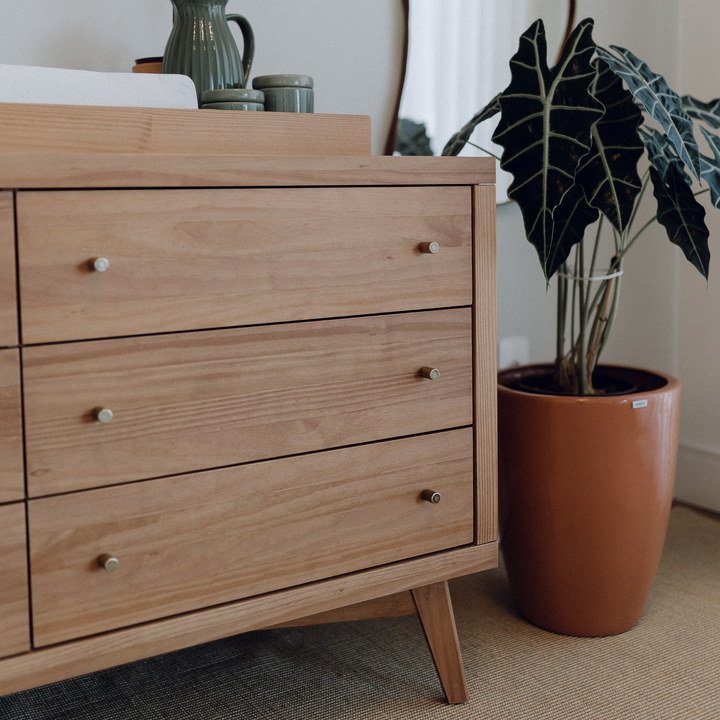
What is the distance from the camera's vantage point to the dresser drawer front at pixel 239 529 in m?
0.82

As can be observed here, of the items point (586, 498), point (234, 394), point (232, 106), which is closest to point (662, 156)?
point (586, 498)

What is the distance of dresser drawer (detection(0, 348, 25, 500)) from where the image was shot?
768 millimetres

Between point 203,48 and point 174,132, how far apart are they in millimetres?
275

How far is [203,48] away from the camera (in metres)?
1.10

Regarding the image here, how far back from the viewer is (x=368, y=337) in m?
0.96

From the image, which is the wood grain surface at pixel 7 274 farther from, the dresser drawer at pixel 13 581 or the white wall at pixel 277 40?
the white wall at pixel 277 40

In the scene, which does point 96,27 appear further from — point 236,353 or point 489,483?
point 489,483

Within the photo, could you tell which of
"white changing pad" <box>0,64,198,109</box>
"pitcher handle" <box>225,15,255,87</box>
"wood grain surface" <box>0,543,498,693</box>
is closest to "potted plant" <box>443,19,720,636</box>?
"wood grain surface" <box>0,543,498,693</box>

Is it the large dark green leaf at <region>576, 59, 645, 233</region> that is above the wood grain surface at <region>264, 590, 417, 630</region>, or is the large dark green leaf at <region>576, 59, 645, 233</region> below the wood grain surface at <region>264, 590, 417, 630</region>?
above

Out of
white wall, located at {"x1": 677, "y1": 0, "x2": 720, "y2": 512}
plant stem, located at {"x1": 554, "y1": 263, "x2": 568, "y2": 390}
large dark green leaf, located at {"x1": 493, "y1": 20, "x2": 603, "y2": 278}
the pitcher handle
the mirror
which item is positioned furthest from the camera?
white wall, located at {"x1": 677, "y1": 0, "x2": 720, "y2": 512}

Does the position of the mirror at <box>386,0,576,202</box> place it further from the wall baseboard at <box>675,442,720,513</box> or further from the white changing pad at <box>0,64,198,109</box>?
the wall baseboard at <box>675,442,720,513</box>

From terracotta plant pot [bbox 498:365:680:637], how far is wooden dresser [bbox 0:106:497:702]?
0.65ft

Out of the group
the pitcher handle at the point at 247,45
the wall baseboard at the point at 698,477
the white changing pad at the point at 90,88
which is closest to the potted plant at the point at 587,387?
the pitcher handle at the point at 247,45

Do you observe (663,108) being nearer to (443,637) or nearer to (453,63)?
(453,63)
